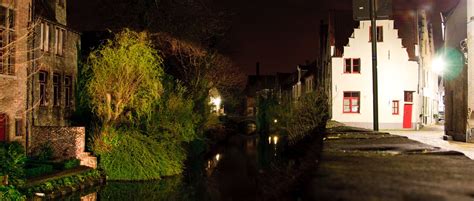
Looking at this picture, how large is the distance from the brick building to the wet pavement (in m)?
14.8

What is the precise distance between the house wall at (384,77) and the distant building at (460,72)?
14.2 m

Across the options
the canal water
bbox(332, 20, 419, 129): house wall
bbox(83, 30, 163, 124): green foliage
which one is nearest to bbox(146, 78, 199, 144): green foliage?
bbox(83, 30, 163, 124): green foliage

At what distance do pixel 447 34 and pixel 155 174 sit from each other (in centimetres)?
1608

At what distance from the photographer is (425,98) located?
45.8 meters

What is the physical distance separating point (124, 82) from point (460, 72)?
1557cm

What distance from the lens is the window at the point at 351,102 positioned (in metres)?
40.0

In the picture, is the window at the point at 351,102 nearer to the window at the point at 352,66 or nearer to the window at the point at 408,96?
the window at the point at 352,66

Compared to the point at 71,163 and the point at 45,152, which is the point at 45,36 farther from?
the point at 71,163

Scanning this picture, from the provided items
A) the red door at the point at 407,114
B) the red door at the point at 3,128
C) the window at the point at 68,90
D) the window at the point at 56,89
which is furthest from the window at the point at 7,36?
the red door at the point at 407,114

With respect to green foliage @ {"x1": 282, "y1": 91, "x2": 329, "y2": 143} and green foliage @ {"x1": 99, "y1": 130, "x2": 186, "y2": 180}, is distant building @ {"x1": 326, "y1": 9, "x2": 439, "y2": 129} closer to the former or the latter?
green foliage @ {"x1": 282, "y1": 91, "x2": 329, "y2": 143}

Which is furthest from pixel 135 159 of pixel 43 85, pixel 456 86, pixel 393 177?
pixel 393 177

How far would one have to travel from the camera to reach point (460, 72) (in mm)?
22188

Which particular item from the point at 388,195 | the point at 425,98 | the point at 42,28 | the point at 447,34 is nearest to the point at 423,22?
the point at 425,98

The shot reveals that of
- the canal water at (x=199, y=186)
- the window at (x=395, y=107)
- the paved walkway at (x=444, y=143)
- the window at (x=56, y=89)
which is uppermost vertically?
the window at (x=56, y=89)
